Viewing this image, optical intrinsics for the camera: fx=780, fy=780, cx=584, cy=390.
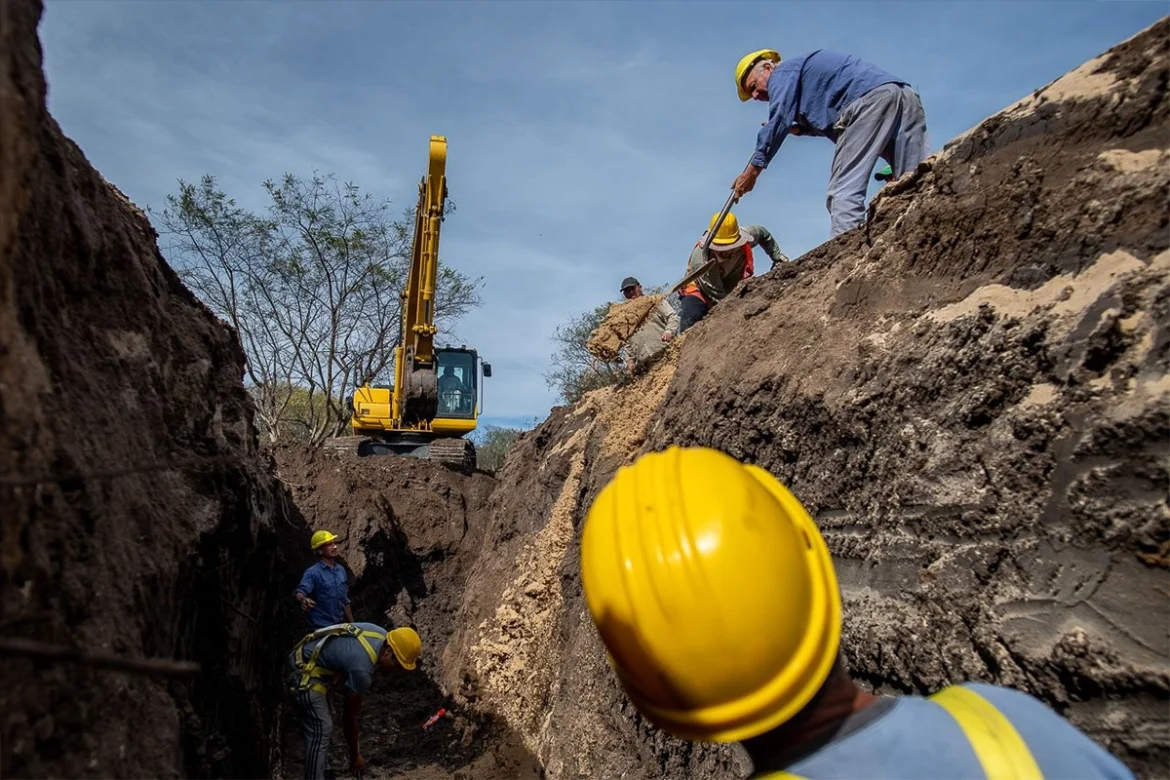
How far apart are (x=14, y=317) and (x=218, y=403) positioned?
94.0 inches

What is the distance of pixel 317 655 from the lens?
6062 millimetres

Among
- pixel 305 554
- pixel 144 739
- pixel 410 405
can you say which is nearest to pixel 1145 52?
pixel 144 739

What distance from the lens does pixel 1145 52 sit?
8.84 feet

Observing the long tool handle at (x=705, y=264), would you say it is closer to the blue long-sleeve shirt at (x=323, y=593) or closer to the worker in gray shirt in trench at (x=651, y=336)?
the worker in gray shirt in trench at (x=651, y=336)

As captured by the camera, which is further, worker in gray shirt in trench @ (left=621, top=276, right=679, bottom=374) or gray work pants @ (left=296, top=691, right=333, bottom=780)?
worker in gray shirt in trench @ (left=621, top=276, right=679, bottom=374)

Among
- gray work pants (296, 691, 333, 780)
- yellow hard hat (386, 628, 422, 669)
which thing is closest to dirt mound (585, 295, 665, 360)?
yellow hard hat (386, 628, 422, 669)

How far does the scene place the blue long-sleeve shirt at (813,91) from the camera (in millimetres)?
5074

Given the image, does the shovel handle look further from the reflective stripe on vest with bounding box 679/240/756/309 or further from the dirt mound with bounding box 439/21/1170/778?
the dirt mound with bounding box 439/21/1170/778

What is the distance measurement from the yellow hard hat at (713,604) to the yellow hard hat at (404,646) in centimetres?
515

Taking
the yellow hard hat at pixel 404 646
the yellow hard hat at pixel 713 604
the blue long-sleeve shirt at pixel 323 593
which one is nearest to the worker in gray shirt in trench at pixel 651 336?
the yellow hard hat at pixel 404 646

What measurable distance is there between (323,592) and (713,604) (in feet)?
21.9

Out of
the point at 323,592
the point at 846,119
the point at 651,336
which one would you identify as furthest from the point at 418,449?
the point at 846,119

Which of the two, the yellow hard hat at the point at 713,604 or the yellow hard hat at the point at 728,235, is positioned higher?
the yellow hard hat at the point at 728,235

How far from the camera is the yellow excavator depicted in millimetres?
12875
